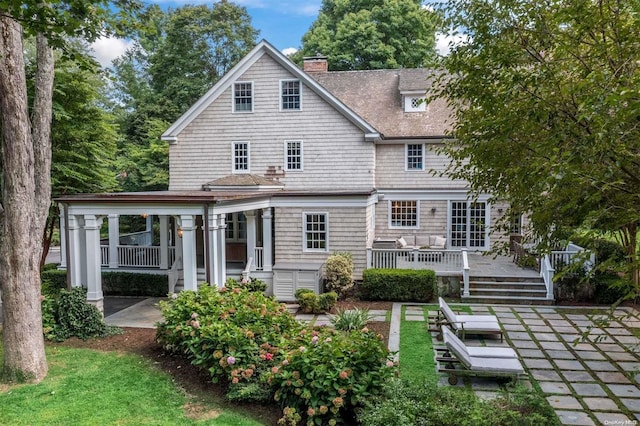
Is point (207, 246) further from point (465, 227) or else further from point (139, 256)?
point (465, 227)

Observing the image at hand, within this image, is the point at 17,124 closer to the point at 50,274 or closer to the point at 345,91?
the point at 50,274

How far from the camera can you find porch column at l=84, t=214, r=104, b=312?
1169cm

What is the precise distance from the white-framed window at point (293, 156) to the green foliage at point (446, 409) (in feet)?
42.3

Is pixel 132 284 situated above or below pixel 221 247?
below

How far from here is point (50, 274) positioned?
16125mm

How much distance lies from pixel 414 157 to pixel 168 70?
82.4 ft

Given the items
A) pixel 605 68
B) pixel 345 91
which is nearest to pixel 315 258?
pixel 345 91

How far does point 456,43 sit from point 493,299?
9469 mm

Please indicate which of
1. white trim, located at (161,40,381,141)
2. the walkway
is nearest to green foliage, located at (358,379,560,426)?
the walkway

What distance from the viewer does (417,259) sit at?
52.4ft

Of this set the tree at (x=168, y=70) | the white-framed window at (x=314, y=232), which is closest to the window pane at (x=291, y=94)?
the white-framed window at (x=314, y=232)

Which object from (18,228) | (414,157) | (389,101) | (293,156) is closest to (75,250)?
(18,228)

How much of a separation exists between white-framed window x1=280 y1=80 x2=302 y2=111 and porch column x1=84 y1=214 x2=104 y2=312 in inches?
355

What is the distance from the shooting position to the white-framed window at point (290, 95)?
18047 mm
